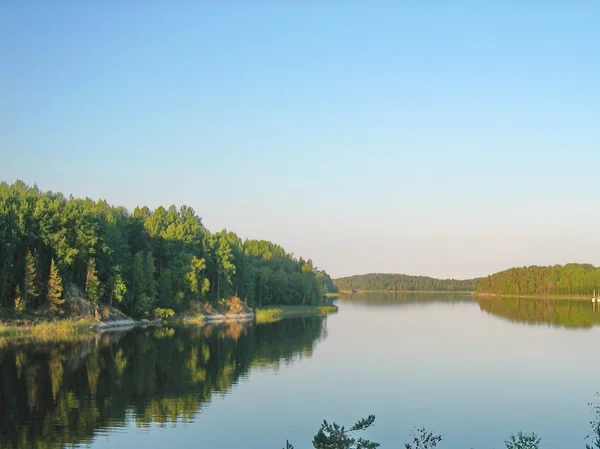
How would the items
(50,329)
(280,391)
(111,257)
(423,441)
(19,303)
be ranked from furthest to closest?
(111,257), (19,303), (50,329), (280,391), (423,441)

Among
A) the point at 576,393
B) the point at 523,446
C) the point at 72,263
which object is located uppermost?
the point at 72,263

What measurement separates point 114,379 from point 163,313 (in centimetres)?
4719

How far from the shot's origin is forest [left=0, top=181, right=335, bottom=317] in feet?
206

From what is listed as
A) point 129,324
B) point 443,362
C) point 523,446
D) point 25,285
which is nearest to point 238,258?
point 129,324

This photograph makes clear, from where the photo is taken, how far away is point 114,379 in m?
34.1

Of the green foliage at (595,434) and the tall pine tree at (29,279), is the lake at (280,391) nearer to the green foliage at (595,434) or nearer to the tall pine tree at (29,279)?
the green foliage at (595,434)

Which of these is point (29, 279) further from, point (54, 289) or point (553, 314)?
point (553, 314)

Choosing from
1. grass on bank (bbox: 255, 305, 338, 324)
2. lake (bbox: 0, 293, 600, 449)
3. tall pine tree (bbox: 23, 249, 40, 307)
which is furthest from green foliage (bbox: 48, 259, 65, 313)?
grass on bank (bbox: 255, 305, 338, 324)

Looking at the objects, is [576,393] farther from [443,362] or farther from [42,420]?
[42,420]

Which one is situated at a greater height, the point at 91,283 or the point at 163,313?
the point at 91,283

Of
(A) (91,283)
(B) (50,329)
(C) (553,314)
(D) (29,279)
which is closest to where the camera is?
(B) (50,329)

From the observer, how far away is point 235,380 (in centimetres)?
3519

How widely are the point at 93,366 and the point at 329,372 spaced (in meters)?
14.5

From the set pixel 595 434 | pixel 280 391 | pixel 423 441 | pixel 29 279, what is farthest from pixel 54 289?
pixel 423 441
